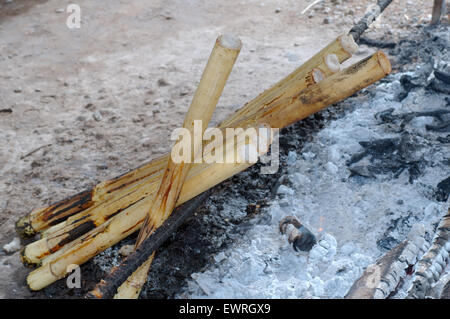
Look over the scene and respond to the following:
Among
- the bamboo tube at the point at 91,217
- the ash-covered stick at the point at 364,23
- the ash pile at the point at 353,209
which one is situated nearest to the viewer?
the ash pile at the point at 353,209

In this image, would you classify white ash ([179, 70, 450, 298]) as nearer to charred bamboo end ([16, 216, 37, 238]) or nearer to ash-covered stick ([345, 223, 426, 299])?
ash-covered stick ([345, 223, 426, 299])

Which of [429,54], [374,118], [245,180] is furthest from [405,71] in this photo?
[245,180]

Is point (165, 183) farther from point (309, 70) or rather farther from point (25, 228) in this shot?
point (309, 70)

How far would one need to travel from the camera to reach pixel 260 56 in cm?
601

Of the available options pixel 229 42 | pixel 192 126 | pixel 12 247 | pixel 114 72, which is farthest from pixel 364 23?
pixel 12 247

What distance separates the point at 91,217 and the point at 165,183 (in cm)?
71

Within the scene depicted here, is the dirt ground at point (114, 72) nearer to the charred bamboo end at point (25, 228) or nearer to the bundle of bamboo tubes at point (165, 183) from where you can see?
the charred bamboo end at point (25, 228)

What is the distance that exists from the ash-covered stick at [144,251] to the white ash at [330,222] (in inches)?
13.7

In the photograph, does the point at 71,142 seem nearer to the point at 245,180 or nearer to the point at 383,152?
the point at 245,180

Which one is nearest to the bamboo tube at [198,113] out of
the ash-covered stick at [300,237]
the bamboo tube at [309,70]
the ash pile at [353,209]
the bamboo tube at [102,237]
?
the bamboo tube at [102,237]

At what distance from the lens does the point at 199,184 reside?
9.32ft

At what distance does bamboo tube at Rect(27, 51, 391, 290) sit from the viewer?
9.09ft

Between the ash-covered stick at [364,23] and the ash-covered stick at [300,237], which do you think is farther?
the ash-covered stick at [364,23]

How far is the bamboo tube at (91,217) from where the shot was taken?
3.04 m
